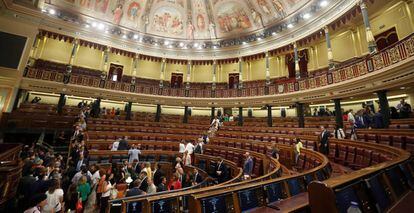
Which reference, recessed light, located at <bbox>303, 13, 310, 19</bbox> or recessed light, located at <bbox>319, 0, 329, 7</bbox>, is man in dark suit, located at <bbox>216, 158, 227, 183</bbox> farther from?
recessed light, located at <bbox>303, 13, 310, 19</bbox>

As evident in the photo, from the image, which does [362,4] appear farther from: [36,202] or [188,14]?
[188,14]

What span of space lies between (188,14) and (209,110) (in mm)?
10418

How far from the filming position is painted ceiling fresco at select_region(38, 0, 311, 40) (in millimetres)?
16125

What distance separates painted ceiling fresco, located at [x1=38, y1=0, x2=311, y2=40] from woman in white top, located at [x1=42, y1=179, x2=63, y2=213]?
1690cm

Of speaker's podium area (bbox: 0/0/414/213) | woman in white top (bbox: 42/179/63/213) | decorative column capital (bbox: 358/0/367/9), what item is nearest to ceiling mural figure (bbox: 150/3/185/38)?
speaker's podium area (bbox: 0/0/414/213)

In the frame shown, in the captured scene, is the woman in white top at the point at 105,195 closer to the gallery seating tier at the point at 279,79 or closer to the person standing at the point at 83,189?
the person standing at the point at 83,189

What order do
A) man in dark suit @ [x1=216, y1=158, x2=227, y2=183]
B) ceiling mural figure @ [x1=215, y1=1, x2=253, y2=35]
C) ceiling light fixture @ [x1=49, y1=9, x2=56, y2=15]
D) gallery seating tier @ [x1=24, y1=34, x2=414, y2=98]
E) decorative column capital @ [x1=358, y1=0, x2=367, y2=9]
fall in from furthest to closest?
ceiling mural figure @ [x1=215, y1=1, x2=253, y2=35]
ceiling light fixture @ [x1=49, y1=9, x2=56, y2=15]
decorative column capital @ [x1=358, y1=0, x2=367, y2=9]
gallery seating tier @ [x1=24, y1=34, x2=414, y2=98]
man in dark suit @ [x1=216, y1=158, x2=227, y2=183]

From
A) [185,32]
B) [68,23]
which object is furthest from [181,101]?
[68,23]

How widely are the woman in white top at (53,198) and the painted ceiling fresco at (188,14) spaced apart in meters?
16.9

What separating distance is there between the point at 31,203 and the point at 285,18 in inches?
702

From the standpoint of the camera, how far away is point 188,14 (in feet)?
65.0

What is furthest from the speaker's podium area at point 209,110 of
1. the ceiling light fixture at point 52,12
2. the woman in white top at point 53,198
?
the ceiling light fixture at point 52,12

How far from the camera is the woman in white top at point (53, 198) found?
11.5 feet

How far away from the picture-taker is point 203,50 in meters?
20.1
